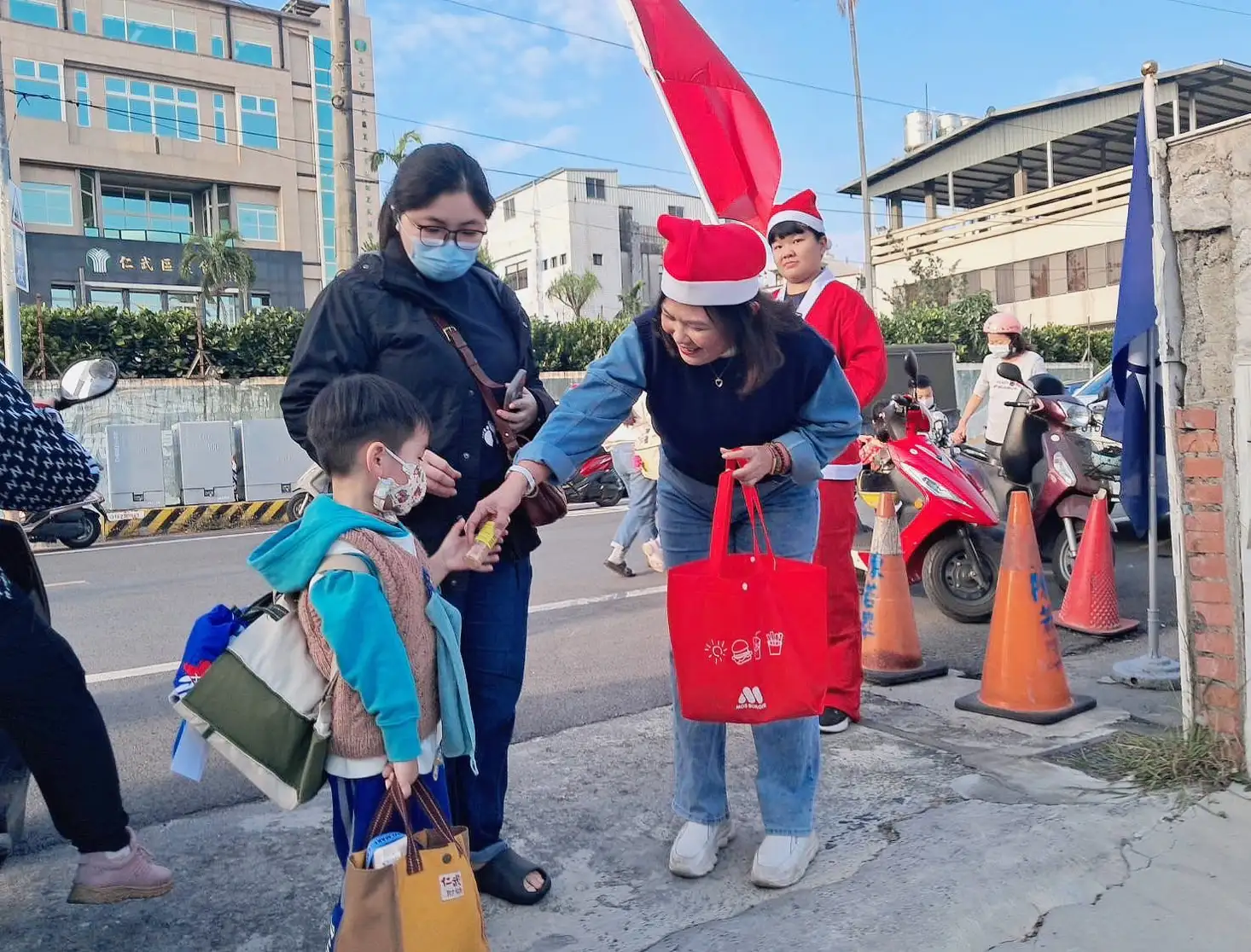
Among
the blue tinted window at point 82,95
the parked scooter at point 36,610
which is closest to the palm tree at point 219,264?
the blue tinted window at point 82,95

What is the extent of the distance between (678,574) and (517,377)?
681 mm

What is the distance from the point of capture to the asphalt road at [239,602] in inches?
158

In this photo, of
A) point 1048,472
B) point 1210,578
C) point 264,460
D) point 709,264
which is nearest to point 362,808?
point 709,264

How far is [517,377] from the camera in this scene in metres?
2.75

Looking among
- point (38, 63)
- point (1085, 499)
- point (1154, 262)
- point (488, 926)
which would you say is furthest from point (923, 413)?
point (38, 63)

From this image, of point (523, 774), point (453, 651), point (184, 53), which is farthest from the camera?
point (184, 53)

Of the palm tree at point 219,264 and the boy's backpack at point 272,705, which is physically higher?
the palm tree at point 219,264

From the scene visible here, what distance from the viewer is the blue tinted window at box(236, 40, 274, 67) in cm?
3831

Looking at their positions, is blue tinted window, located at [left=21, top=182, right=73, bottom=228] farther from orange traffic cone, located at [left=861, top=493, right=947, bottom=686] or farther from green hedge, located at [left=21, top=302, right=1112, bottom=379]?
orange traffic cone, located at [left=861, top=493, right=947, bottom=686]

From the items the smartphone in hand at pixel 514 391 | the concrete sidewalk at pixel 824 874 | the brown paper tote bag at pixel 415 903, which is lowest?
the concrete sidewalk at pixel 824 874

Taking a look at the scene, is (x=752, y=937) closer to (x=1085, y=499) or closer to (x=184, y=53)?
(x=1085, y=499)

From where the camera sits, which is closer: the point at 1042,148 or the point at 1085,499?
the point at 1085,499

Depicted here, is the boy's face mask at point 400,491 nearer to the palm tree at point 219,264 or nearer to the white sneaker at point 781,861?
the white sneaker at point 781,861

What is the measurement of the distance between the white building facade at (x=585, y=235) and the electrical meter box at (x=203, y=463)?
38490mm
